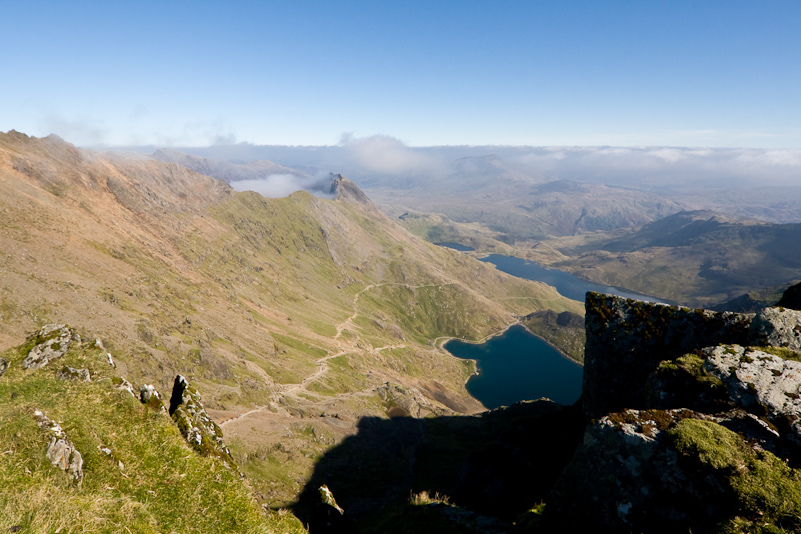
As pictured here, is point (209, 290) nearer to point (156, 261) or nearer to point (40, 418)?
point (156, 261)

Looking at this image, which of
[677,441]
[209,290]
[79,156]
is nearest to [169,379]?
[209,290]

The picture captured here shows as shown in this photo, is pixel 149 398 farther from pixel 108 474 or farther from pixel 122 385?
pixel 108 474

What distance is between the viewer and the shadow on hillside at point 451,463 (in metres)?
39.1

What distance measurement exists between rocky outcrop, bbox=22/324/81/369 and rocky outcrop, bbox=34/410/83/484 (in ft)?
26.1

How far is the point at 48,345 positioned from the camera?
19.4m

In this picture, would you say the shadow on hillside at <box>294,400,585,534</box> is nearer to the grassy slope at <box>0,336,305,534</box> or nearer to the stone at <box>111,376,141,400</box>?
the grassy slope at <box>0,336,305,534</box>

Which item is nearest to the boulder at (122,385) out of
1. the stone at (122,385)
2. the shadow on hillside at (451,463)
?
the stone at (122,385)

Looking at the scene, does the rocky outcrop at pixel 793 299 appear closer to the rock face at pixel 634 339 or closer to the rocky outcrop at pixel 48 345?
the rock face at pixel 634 339

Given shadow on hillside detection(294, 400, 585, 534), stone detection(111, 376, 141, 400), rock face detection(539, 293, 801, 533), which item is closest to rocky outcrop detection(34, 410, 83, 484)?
stone detection(111, 376, 141, 400)

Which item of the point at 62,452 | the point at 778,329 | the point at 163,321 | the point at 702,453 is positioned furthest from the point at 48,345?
the point at 163,321

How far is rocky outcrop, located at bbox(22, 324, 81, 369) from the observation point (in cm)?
1791

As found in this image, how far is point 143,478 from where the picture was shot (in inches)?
479

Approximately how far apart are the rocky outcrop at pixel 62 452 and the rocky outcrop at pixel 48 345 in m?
7.97

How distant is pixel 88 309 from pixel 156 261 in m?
76.6
